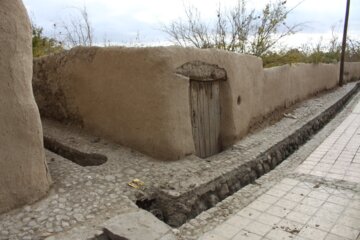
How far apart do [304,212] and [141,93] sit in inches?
105

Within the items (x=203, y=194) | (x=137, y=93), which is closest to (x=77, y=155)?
(x=137, y=93)

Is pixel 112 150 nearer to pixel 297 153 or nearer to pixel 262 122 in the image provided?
pixel 297 153

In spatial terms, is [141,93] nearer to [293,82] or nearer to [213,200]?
[213,200]

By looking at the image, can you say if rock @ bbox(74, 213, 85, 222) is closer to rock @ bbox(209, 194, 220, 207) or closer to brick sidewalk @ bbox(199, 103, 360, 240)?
brick sidewalk @ bbox(199, 103, 360, 240)

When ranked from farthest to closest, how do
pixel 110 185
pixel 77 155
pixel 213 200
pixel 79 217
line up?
1. pixel 77 155
2. pixel 213 200
3. pixel 110 185
4. pixel 79 217

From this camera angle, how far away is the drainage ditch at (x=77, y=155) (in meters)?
4.89

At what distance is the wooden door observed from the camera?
5.30m

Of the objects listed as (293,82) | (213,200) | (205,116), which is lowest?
(213,200)

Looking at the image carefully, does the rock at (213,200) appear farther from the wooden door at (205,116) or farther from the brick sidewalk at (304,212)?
the wooden door at (205,116)

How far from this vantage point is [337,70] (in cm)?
1722

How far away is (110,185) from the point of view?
3869 millimetres

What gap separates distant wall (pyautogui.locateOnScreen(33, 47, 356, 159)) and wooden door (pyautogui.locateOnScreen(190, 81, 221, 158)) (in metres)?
0.17

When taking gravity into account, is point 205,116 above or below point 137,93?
below

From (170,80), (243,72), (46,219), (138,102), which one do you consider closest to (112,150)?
(138,102)
